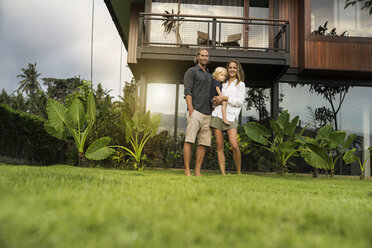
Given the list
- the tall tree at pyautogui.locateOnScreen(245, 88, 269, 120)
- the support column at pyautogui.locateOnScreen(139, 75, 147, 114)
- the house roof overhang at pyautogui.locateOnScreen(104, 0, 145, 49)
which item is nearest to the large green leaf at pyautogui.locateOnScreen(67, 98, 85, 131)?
the support column at pyautogui.locateOnScreen(139, 75, 147, 114)

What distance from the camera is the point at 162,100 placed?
35.2ft

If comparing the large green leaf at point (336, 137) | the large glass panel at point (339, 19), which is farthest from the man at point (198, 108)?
the large glass panel at point (339, 19)

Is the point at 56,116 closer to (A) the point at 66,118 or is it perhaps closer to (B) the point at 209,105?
(A) the point at 66,118

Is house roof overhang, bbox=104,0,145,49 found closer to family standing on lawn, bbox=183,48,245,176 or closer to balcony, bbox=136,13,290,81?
balcony, bbox=136,13,290,81

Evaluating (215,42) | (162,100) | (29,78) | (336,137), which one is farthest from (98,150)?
(29,78)

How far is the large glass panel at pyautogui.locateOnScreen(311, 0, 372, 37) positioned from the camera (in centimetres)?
1064

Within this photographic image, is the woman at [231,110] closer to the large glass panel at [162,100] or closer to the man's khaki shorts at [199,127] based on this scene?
the man's khaki shorts at [199,127]

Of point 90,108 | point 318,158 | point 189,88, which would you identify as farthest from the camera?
point 90,108

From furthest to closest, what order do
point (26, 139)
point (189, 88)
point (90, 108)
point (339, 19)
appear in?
point (339, 19), point (26, 139), point (90, 108), point (189, 88)

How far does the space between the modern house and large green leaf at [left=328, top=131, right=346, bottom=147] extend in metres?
2.46

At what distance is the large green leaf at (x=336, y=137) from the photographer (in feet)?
25.6

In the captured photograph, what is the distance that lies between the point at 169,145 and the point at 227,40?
13.3 feet

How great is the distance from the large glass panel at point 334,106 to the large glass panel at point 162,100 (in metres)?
3.81

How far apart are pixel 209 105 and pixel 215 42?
435 cm
